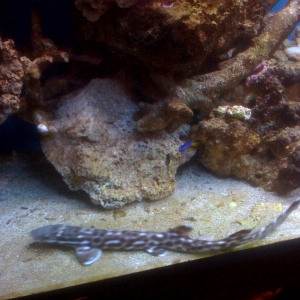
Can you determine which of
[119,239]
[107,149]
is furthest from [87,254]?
[107,149]

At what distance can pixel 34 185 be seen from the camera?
564cm

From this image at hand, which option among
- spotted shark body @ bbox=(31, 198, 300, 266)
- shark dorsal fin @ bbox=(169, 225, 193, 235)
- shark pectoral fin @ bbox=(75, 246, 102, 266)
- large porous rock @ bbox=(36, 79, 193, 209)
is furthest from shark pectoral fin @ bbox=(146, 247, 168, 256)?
large porous rock @ bbox=(36, 79, 193, 209)

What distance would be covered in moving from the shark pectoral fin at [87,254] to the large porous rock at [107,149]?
957 millimetres

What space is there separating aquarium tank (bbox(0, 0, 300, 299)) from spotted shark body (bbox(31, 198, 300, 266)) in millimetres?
18

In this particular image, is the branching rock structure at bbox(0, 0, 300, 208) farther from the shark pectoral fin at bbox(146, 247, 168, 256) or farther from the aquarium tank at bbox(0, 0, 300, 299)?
the shark pectoral fin at bbox(146, 247, 168, 256)

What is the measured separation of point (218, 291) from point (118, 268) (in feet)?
3.83

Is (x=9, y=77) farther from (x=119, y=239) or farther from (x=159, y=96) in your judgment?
(x=119, y=239)

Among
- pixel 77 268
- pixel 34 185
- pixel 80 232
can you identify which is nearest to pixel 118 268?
pixel 77 268

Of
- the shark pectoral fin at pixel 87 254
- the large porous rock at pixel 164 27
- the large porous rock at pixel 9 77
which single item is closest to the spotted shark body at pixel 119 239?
the shark pectoral fin at pixel 87 254

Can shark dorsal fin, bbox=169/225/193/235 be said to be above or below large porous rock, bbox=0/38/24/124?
below

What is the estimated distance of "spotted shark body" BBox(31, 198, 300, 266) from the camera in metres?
3.81

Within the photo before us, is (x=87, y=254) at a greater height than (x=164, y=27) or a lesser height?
lesser

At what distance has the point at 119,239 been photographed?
4.00 m

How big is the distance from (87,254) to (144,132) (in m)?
2.30
